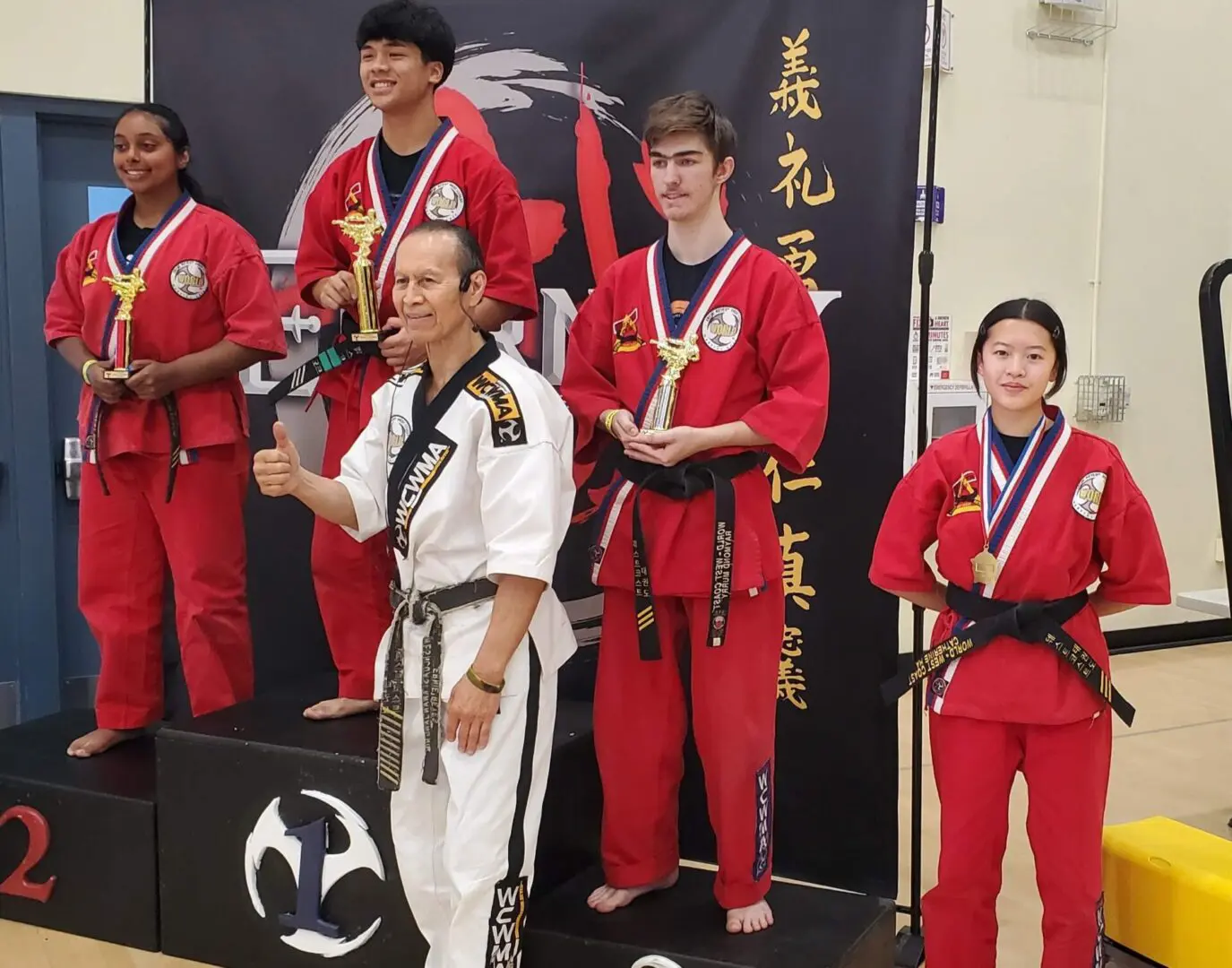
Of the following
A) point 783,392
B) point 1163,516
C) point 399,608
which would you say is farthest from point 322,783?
point 1163,516

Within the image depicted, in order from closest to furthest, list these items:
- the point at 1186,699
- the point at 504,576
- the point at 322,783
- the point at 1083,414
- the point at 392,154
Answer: the point at 504,576
the point at 322,783
the point at 392,154
the point at 1186,699
the point at 1083,414

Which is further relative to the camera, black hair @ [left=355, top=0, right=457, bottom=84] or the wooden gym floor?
the wooden gym floor

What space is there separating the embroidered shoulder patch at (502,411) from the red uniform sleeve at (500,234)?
70 cm

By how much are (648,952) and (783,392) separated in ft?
3.55

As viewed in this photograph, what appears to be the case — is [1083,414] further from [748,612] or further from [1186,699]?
[748,612]

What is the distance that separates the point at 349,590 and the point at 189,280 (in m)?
0.89

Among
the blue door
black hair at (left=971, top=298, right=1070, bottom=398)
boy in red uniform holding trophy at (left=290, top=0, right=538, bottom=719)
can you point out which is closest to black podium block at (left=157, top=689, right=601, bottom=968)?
boy in red uniform holding trophy at (left=290, top=0, right=538, bottom=719)

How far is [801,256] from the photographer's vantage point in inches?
117

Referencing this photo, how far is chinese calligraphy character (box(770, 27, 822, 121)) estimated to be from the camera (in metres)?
2.92

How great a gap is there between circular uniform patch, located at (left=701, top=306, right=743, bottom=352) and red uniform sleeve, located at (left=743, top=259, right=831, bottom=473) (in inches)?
2.0

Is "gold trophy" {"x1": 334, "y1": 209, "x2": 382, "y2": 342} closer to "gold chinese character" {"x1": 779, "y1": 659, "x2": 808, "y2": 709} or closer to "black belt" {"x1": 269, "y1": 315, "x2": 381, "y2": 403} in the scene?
"black belt" {"x1": 269, "y1": 315, "x2": 381, "y2": 403}

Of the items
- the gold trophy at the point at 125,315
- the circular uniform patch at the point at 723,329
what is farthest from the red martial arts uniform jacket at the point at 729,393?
the gold trophy at the point at 125,315

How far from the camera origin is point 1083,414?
18.8 ft

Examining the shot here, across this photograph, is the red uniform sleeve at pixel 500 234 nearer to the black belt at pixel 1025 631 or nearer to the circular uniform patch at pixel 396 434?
the circular uniform patch at pixel 396 434
